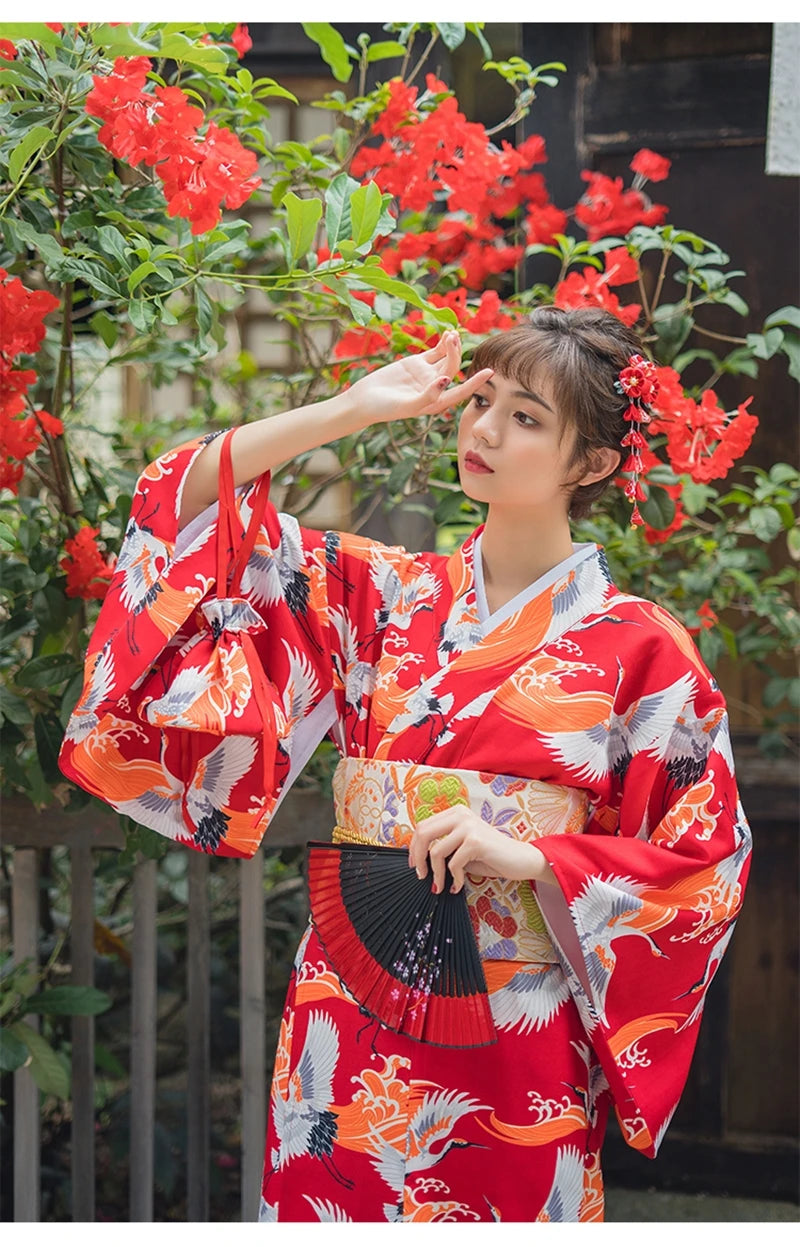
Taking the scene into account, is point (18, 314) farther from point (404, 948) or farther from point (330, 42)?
point (404, 948)

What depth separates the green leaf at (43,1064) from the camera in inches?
85.6

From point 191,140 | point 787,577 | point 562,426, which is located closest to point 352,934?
point 562,426

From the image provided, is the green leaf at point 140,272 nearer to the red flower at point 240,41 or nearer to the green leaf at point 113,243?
the green leaf at point 113,243

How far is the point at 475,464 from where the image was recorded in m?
1.50

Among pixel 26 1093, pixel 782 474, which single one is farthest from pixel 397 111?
pixel 26 1093

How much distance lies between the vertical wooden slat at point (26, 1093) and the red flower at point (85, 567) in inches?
26.6

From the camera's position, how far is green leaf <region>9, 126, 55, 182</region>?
1.45m

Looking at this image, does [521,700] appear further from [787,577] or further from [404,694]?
[787,577]

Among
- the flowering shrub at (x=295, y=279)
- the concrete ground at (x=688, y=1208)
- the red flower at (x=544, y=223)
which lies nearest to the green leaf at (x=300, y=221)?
the flowering shrub at (x=295, y=279)

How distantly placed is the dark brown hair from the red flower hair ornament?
0.01 metres

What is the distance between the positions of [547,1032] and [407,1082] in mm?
203

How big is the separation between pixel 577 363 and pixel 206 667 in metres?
0.65

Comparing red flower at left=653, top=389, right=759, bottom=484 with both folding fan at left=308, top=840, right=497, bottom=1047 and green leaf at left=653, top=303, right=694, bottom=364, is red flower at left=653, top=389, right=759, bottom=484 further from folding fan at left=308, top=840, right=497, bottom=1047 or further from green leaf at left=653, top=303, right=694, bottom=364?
folding fan at left=308, top=840, right=497, bottom=1047

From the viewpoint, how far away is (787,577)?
8.17 ft
